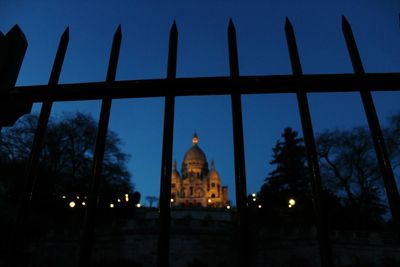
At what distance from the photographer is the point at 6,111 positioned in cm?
202

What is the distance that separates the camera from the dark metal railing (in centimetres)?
183

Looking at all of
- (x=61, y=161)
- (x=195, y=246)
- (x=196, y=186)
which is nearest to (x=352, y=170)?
(x=195, y=246)

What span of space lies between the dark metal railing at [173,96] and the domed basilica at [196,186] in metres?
93.8

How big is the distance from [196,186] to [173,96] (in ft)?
312

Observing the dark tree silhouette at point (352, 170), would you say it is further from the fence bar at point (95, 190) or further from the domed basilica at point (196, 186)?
the domed basilica at point (196, 186)

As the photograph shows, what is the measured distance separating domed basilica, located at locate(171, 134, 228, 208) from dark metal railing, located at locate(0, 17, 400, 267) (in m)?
93.8

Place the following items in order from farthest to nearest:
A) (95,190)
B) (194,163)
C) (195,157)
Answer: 1. (195,157)
2. (194,163)
3. (95,190)

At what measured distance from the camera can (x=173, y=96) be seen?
7.10 ft

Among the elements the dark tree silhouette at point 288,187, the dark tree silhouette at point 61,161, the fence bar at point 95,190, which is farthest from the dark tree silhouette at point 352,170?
the fence bar at point 95,190

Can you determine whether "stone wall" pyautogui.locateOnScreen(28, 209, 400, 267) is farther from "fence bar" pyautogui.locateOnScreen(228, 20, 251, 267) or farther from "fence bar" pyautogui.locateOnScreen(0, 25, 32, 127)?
"fence bar" pyautogui.locateOnScreen(0, 25, 32, 127)

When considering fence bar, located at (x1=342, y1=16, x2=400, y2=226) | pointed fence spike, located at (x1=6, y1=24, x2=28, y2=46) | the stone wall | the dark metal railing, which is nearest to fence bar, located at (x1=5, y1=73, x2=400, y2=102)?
the dark metal railing

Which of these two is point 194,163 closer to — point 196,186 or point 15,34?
point 196,186

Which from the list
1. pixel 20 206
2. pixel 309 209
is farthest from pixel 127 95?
pixel 309 209

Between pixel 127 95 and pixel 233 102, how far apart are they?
0.83m
